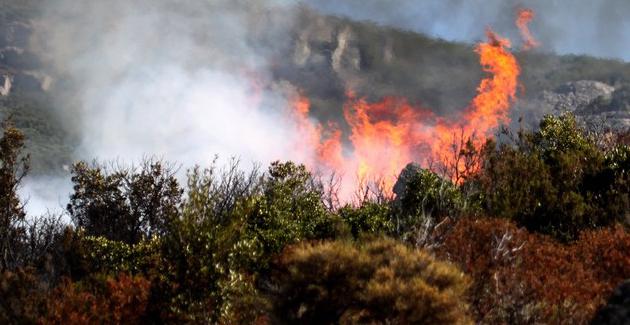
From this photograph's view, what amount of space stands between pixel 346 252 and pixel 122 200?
28823 millimetres

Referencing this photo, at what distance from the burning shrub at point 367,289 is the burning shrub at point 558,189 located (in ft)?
56.6

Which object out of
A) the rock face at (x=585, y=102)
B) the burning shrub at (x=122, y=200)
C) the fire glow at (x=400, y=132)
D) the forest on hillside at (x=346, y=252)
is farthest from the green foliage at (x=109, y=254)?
the rock face at (x=585, y=102)

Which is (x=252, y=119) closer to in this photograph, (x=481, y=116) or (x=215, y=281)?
(x=481, y=116)

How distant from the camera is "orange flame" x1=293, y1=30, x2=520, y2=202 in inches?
4397

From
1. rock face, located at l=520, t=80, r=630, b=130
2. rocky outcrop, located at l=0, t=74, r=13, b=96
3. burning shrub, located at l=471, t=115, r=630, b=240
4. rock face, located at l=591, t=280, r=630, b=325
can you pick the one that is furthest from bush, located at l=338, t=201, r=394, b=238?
rocky outcrop, located at l=0, t=74, r=13, b=96

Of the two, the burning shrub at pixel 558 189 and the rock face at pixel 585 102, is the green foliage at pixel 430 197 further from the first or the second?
the rock face at pixel 585 102

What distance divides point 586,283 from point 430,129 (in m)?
113

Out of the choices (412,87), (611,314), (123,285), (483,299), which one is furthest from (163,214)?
(412,87)

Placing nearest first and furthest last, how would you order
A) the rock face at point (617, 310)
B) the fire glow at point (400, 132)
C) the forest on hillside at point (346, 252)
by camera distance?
the rock face at point (617, 310) → the forest on hillside at point (346, 252) → the fire glow at point (400, 132)

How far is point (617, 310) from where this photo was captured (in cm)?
1260

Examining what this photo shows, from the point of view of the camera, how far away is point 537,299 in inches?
705

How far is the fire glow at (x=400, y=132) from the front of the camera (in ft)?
366

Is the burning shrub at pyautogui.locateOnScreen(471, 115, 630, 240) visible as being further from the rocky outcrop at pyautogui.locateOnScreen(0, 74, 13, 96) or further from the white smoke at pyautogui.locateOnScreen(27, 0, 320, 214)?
the rocky outcrop at pyautogui.locateOnScreen(0, 74, 13, 96)

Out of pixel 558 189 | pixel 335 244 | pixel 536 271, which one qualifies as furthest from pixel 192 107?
pixel 335 244
